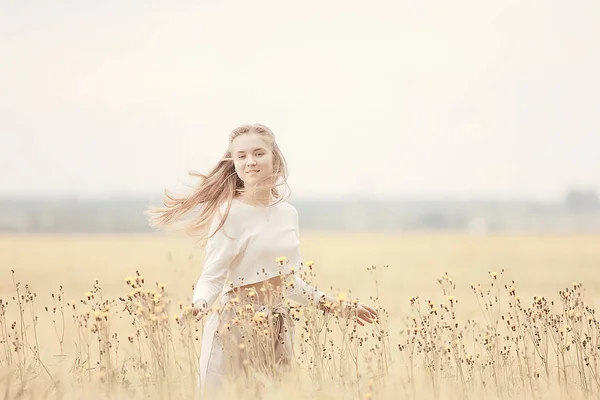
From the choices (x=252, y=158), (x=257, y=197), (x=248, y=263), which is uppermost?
(x=252, y=158)

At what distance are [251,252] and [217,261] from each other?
19 centimetres

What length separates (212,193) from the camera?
5074 millimetres

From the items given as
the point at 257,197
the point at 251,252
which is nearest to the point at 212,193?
the point at 257,197

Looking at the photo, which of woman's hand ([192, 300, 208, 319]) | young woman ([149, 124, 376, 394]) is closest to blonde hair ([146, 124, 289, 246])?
young woman ([149, 124, 376, 394])

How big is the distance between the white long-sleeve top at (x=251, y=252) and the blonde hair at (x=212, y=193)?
4.8 inches

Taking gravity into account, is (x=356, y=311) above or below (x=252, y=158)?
below

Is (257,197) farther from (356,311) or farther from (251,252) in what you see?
(356,311)

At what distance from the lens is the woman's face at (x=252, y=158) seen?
16.2 feet

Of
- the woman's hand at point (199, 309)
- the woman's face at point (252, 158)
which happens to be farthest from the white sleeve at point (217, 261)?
the woman's face at point (252, 158)

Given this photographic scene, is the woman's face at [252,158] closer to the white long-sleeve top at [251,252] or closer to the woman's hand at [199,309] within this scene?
the white long-sleeve top at [251,252]

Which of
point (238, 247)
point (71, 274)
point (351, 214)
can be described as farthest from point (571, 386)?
point (351, 214)

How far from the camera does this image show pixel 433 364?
505 centimetres

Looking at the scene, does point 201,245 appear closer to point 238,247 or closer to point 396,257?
point 238,247

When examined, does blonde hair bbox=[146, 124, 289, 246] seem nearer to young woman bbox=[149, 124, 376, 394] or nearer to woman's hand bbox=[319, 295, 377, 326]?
young woman bbox=[149, 124, 376, 394]
